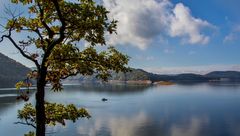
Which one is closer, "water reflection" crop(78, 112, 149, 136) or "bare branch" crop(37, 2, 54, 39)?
"bare branch" crop(37, 2, 54, 39)

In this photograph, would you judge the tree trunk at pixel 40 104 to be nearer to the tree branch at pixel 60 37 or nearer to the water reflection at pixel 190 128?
the tree branch at pixel 60 37

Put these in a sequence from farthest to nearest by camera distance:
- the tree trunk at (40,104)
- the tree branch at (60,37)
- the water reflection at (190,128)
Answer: the water reflection at (190,128)
the tree trunk at (40,104)
the tree branch at (60,37)

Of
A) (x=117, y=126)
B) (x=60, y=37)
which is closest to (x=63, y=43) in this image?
(x=60, y=37)

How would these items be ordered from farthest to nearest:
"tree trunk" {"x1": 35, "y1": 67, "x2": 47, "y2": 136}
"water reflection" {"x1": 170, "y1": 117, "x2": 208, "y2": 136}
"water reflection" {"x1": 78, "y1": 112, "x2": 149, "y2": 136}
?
"water reflection" {"x1": 170, "y1": 117, "x2": 208, "y2": 136} < "water reflection" {"x1": 78, "y1": 112, "x2": 149, "y2": 136} < "tree trunk" {"x1": 35, "y1": 67, "x2": 47, "y2": 136}

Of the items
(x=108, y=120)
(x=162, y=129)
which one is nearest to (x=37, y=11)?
(x=162, y=129)

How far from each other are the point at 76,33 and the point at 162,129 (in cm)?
7873

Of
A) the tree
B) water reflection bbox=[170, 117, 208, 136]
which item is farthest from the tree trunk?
water reflection bbox=[170, 117, 208, 136]

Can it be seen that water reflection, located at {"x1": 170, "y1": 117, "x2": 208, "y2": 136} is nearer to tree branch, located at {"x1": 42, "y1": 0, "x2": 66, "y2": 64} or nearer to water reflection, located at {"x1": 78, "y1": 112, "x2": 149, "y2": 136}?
water reflection, located at {"x1": 78, "y1": 112, "x2": 149, "y2": 136}

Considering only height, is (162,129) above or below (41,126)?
below

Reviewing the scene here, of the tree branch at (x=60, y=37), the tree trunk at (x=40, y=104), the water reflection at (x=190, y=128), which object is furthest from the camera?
the water reflection at (x=190, y=128)

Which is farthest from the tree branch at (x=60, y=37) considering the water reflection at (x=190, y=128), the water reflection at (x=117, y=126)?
the water reflection at (x=190, y=128)

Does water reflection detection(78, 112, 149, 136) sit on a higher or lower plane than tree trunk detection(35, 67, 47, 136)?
lower

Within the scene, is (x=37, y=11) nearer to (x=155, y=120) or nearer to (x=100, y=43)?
(x=100, y=43)

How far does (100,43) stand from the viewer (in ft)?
34.8
